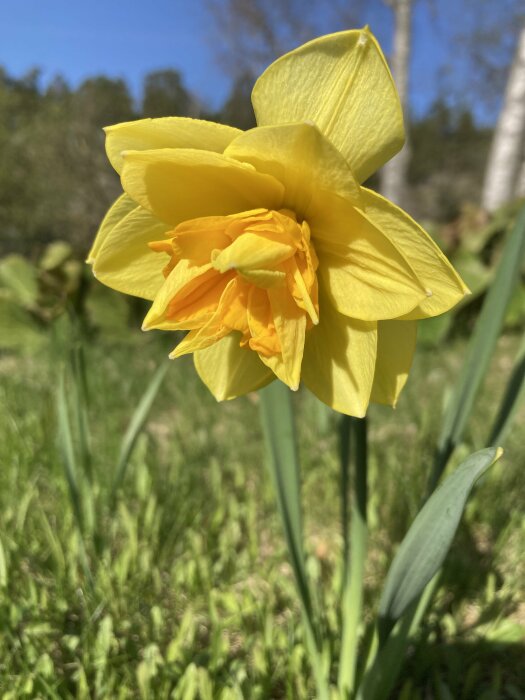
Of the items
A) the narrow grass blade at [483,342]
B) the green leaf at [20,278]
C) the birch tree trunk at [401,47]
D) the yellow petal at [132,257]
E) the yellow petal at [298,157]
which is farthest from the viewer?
the birch tree trunk at [401,47]

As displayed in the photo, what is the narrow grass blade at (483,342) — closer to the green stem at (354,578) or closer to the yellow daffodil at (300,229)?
the green stem at (354,578)

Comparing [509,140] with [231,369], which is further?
[509,140]

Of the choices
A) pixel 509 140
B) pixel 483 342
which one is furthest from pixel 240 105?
pixel 483 342

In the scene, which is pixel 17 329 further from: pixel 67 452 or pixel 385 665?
pixel 385 665

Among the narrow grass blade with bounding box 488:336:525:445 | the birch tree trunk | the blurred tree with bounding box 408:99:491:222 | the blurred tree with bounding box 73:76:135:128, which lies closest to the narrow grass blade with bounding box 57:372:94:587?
the narrow grass blade with bounding box 488:336:525:445

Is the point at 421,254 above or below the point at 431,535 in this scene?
above

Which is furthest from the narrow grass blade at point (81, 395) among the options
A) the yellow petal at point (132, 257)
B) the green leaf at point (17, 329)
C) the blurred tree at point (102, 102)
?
the blurred tree at point (102, 102)

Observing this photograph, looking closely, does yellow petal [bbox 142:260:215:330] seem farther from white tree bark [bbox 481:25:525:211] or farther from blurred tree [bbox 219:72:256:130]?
blurred tree [bbox 219:72:256:130]
